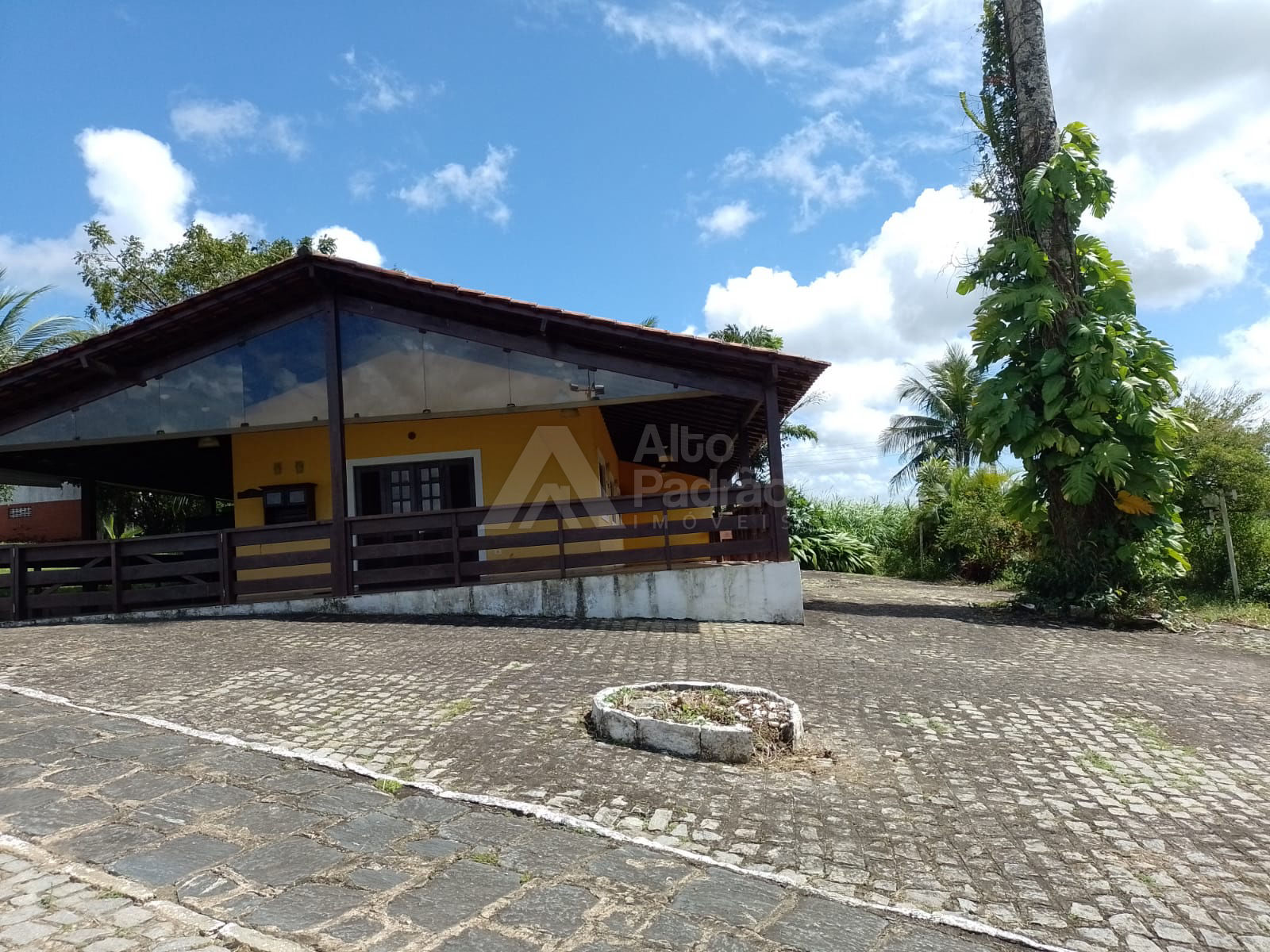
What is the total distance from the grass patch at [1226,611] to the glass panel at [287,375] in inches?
461

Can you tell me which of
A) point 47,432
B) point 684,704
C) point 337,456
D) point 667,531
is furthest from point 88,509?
point 684,704

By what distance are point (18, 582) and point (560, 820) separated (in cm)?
1006

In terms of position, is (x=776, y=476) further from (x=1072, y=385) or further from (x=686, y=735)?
(x=686, y=735)

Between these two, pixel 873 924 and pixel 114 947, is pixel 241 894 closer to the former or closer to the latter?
pixel 114 947

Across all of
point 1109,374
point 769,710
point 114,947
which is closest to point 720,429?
point 1109,374

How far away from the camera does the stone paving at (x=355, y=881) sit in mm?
2693

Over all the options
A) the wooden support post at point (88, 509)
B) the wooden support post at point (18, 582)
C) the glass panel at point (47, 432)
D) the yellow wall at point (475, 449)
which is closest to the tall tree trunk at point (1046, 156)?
the yellow wall at point (475, 449)

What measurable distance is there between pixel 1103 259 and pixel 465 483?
31.1 ft

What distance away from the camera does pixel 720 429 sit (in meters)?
15.1

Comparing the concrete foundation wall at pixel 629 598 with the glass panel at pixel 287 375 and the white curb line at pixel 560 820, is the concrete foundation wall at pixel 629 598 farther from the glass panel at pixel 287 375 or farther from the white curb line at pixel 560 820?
the white curb line at pixel 560 820

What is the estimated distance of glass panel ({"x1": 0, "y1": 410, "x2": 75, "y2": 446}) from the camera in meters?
10.8

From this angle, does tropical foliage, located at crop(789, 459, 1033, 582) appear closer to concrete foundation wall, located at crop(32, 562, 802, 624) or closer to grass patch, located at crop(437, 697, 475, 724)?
concrete foundation wall, located at crop(32, 562, 802, 624)

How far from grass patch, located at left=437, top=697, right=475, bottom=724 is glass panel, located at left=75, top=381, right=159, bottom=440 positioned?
25.0 feet

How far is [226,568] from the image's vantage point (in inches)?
404
